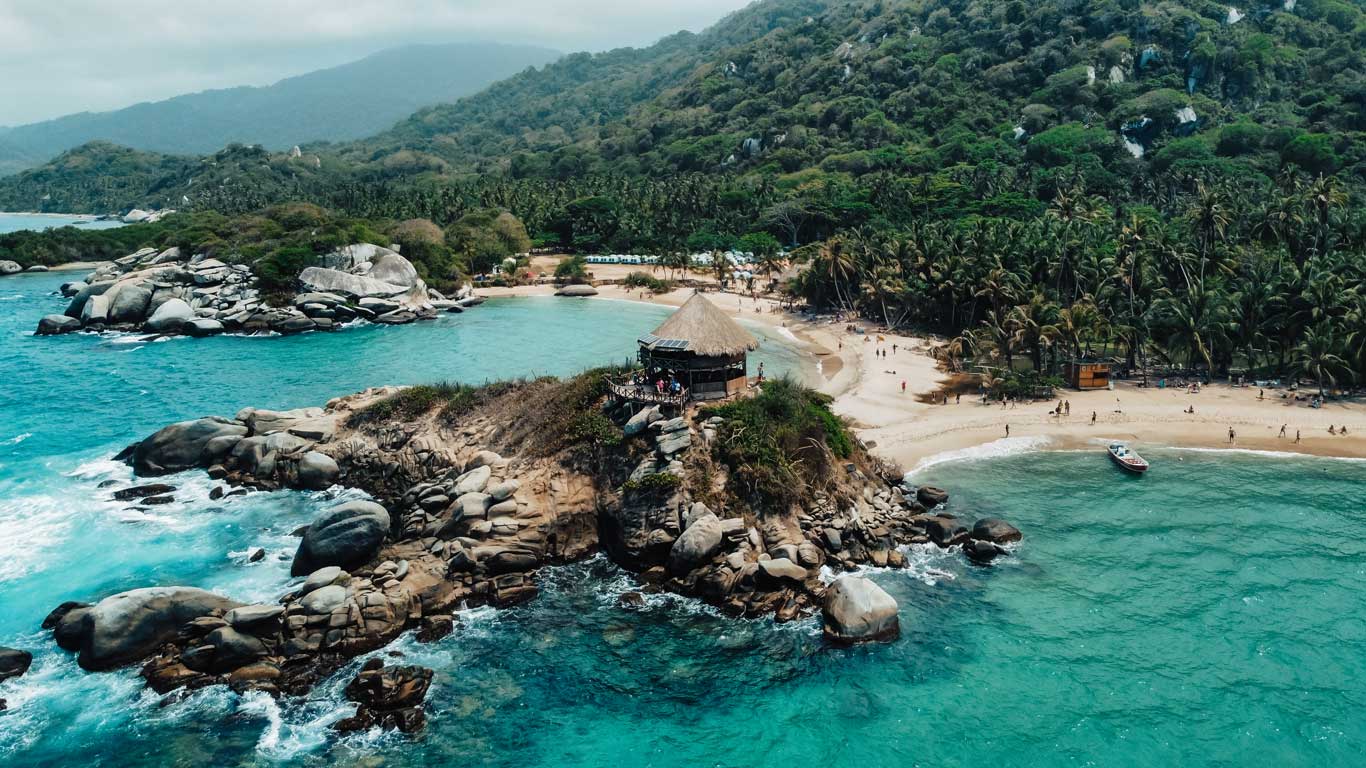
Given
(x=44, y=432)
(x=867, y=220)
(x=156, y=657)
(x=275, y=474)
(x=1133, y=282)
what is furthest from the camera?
(x=867, y=220)

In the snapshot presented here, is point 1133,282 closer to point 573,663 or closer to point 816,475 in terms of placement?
point 816,475

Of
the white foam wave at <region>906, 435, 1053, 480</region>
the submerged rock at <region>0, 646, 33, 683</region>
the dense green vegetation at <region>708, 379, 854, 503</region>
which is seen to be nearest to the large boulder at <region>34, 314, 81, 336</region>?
the submerged rock at <region>0, 646, 33, 683</region>

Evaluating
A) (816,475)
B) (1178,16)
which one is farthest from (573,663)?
(1178,16)

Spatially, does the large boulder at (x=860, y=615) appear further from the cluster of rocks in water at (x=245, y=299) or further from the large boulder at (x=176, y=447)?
the cluster of rocks in water at (x=245, y=299)

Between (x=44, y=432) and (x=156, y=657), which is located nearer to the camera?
(x=156, y=657)

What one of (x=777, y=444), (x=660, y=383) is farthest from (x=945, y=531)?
(x=660, y=383)

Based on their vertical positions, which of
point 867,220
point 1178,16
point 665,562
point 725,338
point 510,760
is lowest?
point 510,760

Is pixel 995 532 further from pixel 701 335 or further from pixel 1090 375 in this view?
pixel 1090 375
